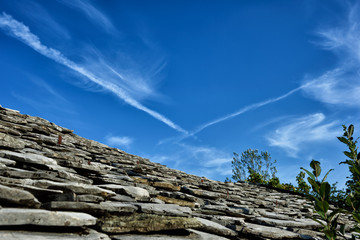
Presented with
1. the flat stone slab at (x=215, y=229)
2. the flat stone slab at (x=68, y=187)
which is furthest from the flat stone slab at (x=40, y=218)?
the flat stone slab at (x=215, y=229)

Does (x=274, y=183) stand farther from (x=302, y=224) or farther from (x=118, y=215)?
(x=118, y=215)

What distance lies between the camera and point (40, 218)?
184 centimetres

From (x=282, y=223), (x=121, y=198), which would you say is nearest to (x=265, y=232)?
(x=282, y=223)

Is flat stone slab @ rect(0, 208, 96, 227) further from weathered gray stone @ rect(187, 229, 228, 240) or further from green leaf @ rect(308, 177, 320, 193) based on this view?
green leaf @ rect(308, 177, 320, 193)

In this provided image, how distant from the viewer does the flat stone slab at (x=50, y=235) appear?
1619 mm

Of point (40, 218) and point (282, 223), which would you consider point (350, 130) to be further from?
point (40, 218)

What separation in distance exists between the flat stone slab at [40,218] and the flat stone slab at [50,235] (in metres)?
0.07

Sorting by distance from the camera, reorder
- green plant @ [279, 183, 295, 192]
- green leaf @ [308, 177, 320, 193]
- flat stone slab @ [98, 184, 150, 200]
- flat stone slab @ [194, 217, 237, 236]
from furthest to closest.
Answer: green plant @ [279, 183, 295, 192] → flat stone slab @ [98, 184, 150, 200] → flat stone slab @ [194, 217, 237, 236] → green leaf @ [308, 177, 320, 193]

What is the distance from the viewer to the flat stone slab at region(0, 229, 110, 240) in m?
1.62

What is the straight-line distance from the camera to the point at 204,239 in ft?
8.24

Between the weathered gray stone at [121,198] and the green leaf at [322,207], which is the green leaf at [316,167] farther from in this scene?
the weathered gray stone at [121,198]

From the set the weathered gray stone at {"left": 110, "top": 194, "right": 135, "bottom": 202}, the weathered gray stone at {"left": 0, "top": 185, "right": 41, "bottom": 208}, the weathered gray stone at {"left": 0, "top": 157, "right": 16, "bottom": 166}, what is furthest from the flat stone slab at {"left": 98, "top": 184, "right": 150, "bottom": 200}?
the weathered gray stone at {"left": 0, "top": 185, "right": 41, "bottom": 208}

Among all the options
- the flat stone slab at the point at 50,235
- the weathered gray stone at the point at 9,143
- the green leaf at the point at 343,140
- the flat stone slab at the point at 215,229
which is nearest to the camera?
the flat stone slab at the point at 50,235

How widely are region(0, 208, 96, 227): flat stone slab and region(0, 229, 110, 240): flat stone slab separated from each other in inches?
2.7
